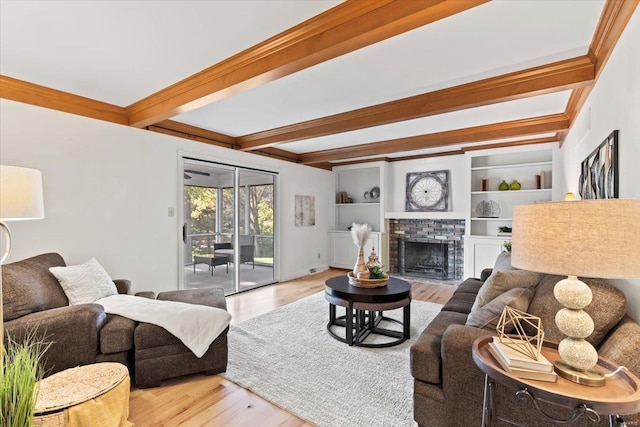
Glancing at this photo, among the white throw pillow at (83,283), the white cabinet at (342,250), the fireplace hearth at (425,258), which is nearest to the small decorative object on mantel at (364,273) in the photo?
the white throw pillow at (83,283)

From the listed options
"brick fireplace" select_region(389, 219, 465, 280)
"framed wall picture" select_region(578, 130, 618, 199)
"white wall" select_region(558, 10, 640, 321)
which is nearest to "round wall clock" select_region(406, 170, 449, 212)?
"brick fireplace" select_region(389, 219, 465, 280)

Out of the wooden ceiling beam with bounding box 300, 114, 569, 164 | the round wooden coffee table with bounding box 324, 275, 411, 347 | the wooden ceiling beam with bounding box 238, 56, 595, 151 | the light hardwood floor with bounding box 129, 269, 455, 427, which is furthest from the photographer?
the wooden ceiling beam with bounding box 300, 114, 569, 164

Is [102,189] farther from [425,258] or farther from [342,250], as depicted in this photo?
[425,258]

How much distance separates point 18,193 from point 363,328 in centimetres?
297

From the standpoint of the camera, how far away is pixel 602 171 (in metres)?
2.06

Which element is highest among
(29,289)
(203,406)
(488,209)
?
(488,209)

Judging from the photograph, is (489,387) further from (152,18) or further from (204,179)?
(204,179)

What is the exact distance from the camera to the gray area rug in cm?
196

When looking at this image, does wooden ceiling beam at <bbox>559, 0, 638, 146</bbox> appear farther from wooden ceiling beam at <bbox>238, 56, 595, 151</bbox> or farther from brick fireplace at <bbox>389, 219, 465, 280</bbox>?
brick fireplace at <bbox>389, 219, 465, 280</bbox>

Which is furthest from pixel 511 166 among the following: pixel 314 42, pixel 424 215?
pixel 314 42

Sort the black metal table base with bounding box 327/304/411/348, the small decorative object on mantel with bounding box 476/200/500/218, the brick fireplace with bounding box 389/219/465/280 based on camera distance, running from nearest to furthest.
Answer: the black metal table base with bounding box 327/304/411/348 < the small decorative object on mantel with bounding box 476/200/500/218 < the brick fireplace with bounding box 389/219/465/280

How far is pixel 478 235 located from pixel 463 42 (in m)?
4.11

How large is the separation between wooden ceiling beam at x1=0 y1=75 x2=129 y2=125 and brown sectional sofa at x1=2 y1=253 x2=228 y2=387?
1522 millimetres

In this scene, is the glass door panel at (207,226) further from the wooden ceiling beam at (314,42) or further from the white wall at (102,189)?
the wooden ceiling beam at (314,42)
